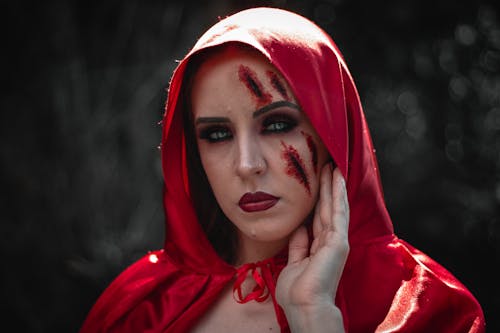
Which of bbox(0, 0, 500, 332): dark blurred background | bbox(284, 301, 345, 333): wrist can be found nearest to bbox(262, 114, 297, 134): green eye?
bbox(284, 301, 345, 333): wrist

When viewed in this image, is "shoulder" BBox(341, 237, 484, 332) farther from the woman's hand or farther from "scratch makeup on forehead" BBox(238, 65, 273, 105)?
"scratch makeup on forehead" BBox(238, 65, 273, 105)

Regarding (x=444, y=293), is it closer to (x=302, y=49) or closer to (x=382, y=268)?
(x=382, y=268)

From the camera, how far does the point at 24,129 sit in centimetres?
274

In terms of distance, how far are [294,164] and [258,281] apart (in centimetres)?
33

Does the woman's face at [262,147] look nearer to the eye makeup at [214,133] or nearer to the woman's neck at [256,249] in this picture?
the eye makeup at [214,133]

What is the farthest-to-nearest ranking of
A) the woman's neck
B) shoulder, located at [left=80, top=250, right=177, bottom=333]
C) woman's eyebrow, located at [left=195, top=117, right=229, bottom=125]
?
1. shoulder, located at [left=80, top=250, right=177, bottom=333]
2. the woman's neck
3. woman's eyebrow, located at [left=195, top=117, right=229, bottom=125]

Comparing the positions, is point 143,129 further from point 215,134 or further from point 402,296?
point 402,296

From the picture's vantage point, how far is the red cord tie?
4.56ft

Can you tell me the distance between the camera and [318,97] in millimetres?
1311

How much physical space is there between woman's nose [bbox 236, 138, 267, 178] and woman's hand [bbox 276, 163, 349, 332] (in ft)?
0.57

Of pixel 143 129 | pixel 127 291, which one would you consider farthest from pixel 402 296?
pixel 143 129

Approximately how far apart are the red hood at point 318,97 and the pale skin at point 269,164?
0.15ft

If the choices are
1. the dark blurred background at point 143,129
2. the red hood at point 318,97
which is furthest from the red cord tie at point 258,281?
the dark blurred background at point 143,129

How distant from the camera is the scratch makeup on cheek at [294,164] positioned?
1.31 m
